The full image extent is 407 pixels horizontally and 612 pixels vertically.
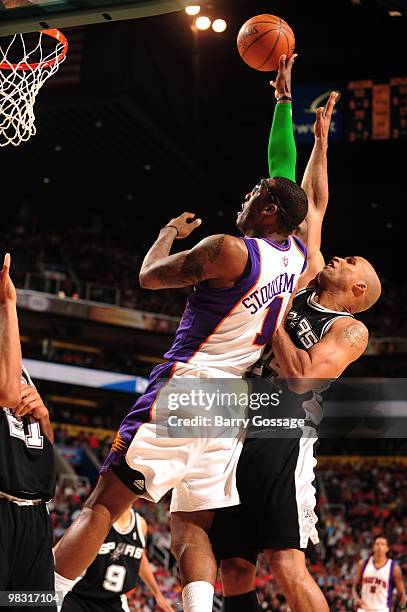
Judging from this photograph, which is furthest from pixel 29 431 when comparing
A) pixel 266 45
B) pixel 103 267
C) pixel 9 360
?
pixel 103 267

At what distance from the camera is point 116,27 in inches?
599

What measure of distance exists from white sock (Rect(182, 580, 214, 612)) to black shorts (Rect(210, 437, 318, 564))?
29cm

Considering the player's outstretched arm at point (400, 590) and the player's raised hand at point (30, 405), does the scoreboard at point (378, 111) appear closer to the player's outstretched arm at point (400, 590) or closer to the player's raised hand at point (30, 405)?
the player's outstretched arm at point (400, 590)

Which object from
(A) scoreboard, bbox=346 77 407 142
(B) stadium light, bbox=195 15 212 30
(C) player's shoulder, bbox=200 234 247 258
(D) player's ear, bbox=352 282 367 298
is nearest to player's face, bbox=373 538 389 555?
(D) player's ear, bbox=352 282 367 298

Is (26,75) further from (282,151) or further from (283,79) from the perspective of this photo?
(282,151)

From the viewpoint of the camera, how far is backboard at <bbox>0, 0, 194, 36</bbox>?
3787 millimetres

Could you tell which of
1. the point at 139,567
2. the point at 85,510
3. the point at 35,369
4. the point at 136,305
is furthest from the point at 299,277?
the point at 136,305

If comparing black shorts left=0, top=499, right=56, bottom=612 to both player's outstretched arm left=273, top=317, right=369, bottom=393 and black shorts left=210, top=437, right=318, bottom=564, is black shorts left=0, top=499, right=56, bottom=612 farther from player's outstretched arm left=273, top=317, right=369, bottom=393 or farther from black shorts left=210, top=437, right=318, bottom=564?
player's outstretched arm left=273, top=317, right=369, bottom=393

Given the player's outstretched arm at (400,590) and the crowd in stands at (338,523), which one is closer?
the player's outstretched arm at (400,590)

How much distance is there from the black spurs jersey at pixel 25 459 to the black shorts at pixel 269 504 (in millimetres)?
A: 830

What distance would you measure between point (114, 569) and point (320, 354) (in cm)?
301

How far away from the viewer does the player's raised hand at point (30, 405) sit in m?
3.21

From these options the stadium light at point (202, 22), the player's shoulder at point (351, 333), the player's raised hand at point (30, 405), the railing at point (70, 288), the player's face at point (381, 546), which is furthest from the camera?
the railing at point (70, 288)

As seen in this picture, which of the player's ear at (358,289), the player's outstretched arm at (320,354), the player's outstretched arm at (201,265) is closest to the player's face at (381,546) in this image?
the player's ear at (358,289)
